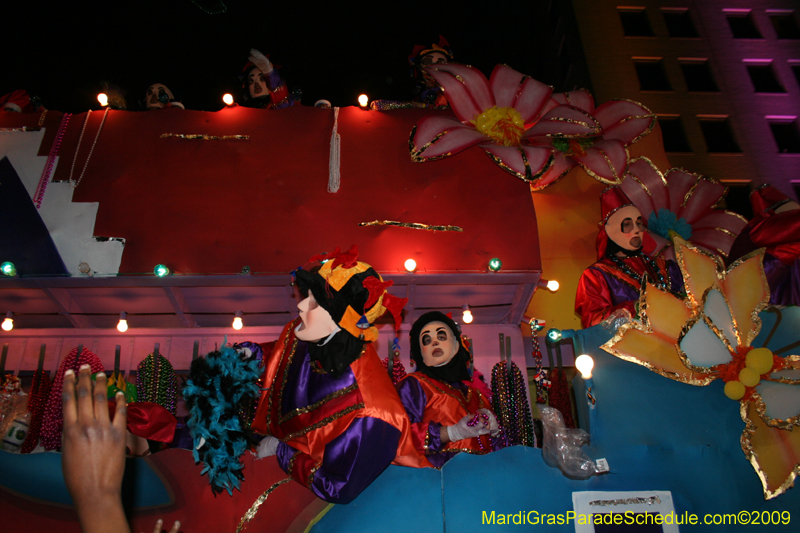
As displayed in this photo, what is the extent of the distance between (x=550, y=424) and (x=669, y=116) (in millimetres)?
6283

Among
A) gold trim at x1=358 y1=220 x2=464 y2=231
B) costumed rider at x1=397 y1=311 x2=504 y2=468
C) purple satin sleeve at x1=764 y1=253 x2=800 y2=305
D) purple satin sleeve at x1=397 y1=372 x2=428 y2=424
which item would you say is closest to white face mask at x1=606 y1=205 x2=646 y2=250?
purple satin sleeve at x1=764 y1=253 x2=800 y2=305

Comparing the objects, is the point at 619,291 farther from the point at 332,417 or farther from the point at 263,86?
the point at 263,86

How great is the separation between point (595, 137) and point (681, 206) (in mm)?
899

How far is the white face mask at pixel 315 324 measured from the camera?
7.30 ft

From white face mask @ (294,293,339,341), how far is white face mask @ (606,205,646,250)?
95.1 inches

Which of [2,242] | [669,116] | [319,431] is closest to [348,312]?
[319,431]

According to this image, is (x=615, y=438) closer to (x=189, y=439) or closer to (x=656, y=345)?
(x=656, y=345)

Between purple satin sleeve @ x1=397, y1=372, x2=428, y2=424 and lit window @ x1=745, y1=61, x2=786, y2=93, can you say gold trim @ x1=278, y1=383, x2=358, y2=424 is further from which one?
lit window @ x1=745, y1=61, x2=786, y2=93

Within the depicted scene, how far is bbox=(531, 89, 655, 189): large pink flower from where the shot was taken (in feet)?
12.9

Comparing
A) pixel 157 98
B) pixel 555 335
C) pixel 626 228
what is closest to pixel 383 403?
pixel 555 335

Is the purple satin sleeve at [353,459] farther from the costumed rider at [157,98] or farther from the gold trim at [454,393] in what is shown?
the costumed rider at [157,98]

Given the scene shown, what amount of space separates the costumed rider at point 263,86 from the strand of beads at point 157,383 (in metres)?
2.24

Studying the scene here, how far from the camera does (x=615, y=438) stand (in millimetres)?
2051

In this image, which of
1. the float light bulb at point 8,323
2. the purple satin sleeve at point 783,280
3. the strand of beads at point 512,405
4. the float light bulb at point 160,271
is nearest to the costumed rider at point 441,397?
the strand of beads at point 512,405
